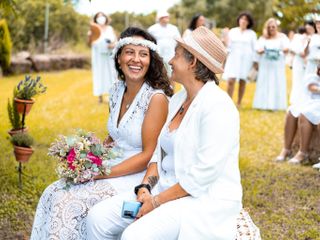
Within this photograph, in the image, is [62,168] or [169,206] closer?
[169,206]

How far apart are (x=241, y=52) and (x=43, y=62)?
8916 mm

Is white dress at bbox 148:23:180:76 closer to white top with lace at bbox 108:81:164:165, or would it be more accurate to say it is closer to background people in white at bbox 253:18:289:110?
background people in white at bbox 253:18:289:110

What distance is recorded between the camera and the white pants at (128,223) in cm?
301

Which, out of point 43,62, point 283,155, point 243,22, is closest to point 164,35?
point 243,22

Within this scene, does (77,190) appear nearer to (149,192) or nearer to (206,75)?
(149,192)

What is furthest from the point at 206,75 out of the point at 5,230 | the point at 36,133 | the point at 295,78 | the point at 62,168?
the point at 295,78

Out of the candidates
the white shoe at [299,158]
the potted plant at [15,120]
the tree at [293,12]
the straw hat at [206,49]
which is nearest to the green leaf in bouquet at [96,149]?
the straw hat at [206,49]

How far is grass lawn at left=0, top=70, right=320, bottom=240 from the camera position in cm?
530

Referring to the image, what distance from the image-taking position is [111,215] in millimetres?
3336

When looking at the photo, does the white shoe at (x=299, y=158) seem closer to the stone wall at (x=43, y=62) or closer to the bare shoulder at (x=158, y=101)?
the bare shoulder at (x=158, y=101)

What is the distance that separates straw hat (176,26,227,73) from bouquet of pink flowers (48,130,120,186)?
85cm

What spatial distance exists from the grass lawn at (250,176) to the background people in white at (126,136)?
1.51 metres

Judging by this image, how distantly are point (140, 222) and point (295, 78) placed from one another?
9.06 m

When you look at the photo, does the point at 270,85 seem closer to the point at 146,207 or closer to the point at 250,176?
the point at 250,176
